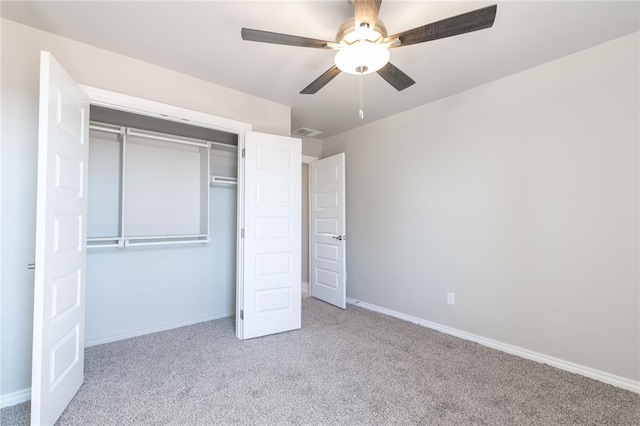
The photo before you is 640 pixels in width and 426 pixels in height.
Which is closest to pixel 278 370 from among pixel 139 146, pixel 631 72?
pixel 139 146

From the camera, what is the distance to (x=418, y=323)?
3.38 meters

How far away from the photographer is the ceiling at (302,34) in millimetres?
1864

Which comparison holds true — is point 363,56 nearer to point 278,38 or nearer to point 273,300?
point 278,38

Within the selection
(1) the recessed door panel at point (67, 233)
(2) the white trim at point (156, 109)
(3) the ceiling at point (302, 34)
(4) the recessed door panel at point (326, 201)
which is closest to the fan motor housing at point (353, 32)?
(3) the ceiling at point (302, 34)

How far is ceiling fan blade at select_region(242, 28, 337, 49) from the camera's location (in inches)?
61.6

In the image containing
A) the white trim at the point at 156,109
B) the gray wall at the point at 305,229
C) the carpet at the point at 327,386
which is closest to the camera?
the carpet at the point at 327,386

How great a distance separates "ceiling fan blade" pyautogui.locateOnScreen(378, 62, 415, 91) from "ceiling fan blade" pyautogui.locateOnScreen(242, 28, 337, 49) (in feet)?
1.30

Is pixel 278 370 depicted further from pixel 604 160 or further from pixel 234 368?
pixel 604 160

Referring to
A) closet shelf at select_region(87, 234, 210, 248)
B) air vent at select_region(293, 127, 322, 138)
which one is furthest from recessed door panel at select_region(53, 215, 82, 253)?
air vent at select_region(293, 127, 322, 138)

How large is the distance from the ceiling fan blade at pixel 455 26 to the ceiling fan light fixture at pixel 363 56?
0.31ft

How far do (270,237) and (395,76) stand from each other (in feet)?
6.20

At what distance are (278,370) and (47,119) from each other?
2.19m

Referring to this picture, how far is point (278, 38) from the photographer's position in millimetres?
1609

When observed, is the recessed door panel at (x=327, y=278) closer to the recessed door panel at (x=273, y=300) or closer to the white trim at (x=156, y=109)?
the recessed door panel at (x=273, y=300)
